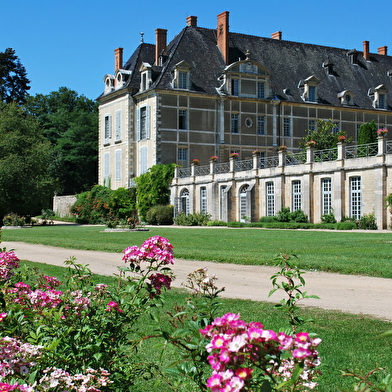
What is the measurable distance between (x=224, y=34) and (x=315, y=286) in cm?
3553

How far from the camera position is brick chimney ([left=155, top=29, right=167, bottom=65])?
42031 mm

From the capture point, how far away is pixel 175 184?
3828 centimetres

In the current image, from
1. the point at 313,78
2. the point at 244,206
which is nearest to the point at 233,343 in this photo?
the point at 244,206

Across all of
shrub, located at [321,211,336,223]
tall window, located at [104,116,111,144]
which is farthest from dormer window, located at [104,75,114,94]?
shrub, located at [321,211,336,223]

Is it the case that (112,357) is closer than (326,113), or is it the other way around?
(112,357)

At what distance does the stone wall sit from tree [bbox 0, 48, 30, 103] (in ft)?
36.1

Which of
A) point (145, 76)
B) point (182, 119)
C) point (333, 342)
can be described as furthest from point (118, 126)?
point (333, 342)

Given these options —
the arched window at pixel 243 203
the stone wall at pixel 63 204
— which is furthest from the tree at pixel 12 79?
the arched window at pixel 243 203

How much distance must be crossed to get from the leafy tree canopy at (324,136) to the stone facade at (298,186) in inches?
168

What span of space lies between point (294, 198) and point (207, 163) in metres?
10.8

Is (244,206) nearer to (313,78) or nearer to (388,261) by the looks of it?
(313,78)

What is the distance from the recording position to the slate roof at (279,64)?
40.5 metres

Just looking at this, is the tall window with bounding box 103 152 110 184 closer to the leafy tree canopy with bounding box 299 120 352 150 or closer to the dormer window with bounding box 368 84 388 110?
the leafy tree canopy with bounding box 299 120 352 150

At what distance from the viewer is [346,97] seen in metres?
43.9
